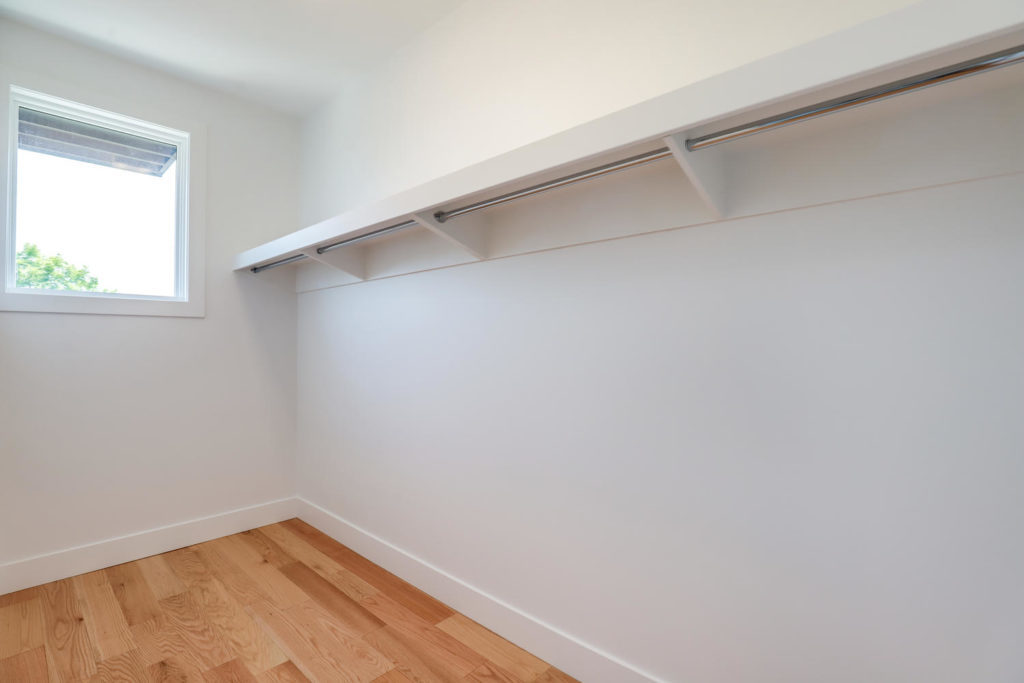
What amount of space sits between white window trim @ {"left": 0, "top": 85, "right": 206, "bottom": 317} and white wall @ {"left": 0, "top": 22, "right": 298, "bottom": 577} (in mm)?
50

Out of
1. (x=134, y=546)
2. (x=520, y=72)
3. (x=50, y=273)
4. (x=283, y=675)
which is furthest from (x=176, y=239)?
(x=283, y=675)

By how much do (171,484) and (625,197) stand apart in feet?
8.35

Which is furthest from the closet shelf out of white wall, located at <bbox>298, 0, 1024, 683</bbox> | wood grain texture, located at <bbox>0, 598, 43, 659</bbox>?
wood grain texture, located at <bbox>0, 598, 43, 659</bbox>

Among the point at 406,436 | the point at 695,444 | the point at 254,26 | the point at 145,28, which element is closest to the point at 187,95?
the point at 145,28

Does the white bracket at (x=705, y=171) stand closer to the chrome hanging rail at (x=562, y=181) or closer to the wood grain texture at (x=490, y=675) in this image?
the chrome hanging rail at (x=562, y=181)

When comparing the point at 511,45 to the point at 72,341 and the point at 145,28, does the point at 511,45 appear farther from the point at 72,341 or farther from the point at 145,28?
the point at 72,341

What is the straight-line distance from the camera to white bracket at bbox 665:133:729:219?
42.1 inches

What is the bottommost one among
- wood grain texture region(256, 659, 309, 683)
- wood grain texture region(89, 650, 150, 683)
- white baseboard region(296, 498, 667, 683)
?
wood grain texture region(256, 659, 309, 683)

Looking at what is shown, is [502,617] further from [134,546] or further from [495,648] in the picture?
[134,546]

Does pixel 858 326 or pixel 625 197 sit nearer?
pixel 858 326

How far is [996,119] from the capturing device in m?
0.93

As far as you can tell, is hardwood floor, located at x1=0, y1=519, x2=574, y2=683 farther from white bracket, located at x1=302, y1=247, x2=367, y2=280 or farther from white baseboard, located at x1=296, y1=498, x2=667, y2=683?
white bracket, located at x1=302, y1=247, x2=367, y2=280

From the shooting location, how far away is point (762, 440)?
1204mm

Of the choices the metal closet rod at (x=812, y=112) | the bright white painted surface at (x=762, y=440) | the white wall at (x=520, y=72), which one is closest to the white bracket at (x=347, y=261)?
the white wall at (x=520, y=72)
